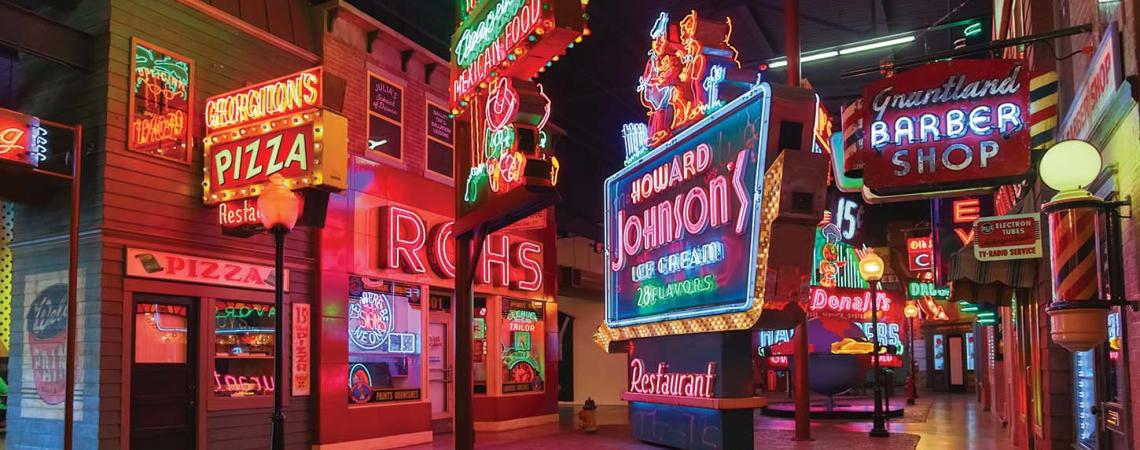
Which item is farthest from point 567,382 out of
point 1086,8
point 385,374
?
point 1086,8

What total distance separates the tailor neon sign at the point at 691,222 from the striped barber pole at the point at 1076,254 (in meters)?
5.34

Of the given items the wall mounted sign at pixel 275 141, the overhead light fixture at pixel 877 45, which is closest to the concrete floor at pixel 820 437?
the wall mounted sign at pixel 275 141

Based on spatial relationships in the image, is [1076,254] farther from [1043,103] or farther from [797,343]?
[797,343]

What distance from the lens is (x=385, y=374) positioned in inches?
687

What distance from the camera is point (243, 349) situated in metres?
14.3

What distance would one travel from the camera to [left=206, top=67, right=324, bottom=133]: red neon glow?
13.2 m

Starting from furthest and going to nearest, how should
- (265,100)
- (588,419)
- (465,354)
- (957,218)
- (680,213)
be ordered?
1. (957,218)
2. (588,419)
3. (680,213)
4. (265,100)
5. (465,354)

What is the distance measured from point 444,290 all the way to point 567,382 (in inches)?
533

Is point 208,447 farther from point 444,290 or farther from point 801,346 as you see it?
point 801,346

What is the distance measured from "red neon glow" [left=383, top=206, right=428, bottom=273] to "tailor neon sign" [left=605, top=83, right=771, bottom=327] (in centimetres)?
383

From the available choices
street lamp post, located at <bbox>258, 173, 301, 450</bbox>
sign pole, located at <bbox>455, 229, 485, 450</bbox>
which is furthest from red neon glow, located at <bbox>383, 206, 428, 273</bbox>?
street lamp post, located at <bbox>258, 173, 301, 450</bbox>

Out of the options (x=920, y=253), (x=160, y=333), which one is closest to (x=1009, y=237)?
(x=160, y=333)

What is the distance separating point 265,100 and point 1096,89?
1068 cm

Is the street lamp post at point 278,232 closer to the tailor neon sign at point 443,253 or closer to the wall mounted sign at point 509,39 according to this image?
the wall mounted sign at point 509,39
